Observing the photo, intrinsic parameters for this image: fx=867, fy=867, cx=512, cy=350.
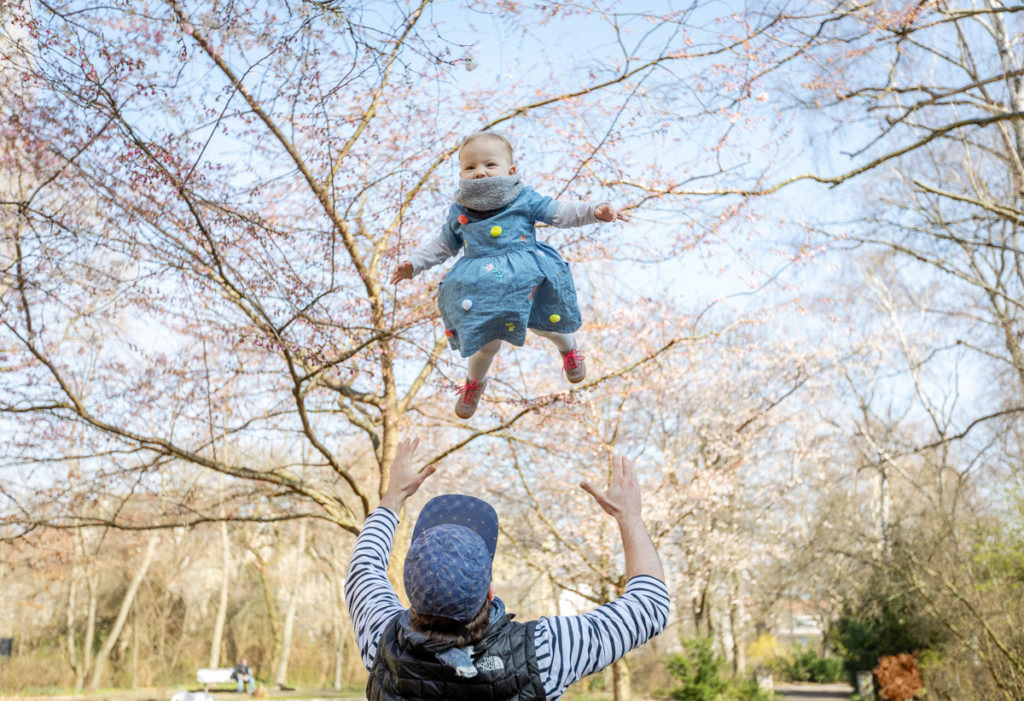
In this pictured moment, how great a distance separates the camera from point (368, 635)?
1.70 m

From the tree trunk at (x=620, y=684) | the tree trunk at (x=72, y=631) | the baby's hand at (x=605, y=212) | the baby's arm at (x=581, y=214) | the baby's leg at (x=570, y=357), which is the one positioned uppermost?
the baby's arm at (x=581, y=214)

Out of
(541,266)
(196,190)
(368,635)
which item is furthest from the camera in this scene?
(196,190)

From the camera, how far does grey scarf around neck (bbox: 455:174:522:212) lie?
106 inches

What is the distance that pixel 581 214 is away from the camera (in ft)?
9.03

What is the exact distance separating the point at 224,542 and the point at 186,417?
1135 cm

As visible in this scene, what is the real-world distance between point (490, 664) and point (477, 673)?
3 centimetres

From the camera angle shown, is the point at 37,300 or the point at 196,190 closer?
the point at 196,190

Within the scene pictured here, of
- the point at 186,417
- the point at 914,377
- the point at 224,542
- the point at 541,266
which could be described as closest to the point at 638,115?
the point at 541,266

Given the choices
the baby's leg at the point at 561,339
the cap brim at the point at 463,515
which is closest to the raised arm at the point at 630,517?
the cap brim at the point at 463,515

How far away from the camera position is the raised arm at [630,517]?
1.75m

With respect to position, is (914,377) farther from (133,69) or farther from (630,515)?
(630,515)

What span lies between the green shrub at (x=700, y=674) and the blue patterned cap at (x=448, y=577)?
13.3m

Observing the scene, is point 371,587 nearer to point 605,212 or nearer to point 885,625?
point 605,212

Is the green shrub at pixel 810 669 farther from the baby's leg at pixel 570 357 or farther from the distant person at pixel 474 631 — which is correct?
the distant person at pixel 474 631
